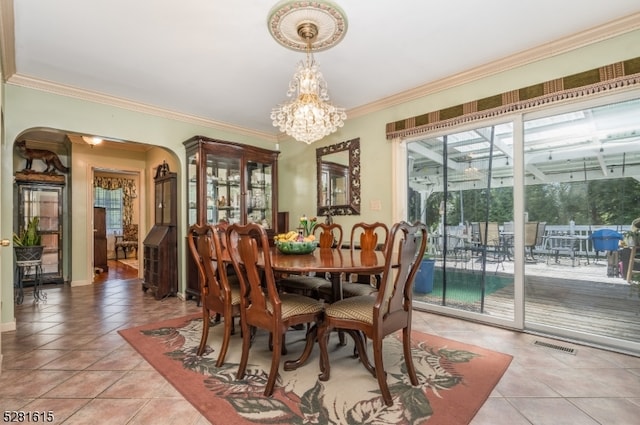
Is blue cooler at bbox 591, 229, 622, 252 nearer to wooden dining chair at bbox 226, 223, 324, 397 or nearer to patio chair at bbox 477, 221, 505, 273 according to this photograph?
patio chair at bbox 477, 221, 505, 273

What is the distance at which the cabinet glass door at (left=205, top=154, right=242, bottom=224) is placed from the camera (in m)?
4.31

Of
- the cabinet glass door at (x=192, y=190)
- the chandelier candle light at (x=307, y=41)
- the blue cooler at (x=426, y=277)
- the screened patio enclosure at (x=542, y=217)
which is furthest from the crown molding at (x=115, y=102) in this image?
the blue cooler at (x=426, y=277)

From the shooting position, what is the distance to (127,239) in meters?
8.74

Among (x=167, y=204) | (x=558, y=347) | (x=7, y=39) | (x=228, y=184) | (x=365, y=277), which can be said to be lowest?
(x=558, y=347)

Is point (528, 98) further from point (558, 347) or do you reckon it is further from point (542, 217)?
point (558, 347)

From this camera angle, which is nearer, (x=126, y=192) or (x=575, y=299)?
(x=575, y=299)

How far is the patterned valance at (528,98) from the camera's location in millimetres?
2354

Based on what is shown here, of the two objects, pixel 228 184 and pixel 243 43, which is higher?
pixel 243 43

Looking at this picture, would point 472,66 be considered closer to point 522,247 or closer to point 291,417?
point 522,247

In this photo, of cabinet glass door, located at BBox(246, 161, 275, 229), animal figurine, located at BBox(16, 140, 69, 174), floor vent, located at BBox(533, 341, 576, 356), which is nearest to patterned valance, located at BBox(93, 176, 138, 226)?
animal figurine, located at BBox(16, 140, 69, 174)

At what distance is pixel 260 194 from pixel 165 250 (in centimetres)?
153

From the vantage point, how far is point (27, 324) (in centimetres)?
310

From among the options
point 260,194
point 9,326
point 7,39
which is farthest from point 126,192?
point 7,39

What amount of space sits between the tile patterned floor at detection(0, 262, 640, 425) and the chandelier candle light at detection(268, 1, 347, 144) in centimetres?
209
